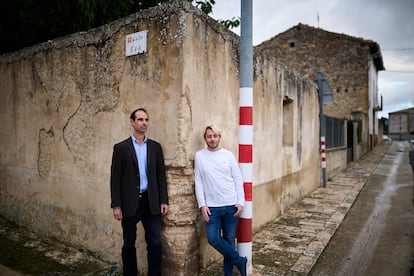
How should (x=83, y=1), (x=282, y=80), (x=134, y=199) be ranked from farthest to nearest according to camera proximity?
(x=282, y=80) < (x=83, y=1) < (x=134, y=199)

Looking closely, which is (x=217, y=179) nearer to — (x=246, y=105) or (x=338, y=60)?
(x=246, y=105)

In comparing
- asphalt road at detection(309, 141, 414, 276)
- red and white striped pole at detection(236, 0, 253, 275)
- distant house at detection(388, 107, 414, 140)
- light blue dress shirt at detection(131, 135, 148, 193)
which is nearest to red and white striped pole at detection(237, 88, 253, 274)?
red and white striped pole at detection(236, 0, 253, 275)

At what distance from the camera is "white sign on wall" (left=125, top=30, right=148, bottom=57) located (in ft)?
11.8

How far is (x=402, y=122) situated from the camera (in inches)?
2421

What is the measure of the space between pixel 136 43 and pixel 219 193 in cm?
195

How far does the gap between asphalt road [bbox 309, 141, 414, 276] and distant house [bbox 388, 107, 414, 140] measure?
61283 millimetres

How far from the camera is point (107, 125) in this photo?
4.01m

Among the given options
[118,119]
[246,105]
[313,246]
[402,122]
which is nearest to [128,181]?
[118,119]

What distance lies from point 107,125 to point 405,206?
6.91 m

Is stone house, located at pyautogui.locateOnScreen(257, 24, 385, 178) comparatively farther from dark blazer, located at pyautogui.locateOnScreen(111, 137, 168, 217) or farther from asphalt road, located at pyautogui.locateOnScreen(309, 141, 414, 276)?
dark blazer, located at pyautogui.locateOnScreen(111, 137, 168, 217)

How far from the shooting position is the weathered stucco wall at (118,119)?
3.39m

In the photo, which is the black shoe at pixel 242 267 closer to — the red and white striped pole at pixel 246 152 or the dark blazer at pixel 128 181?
the red and white striped pole at pixel 246 152

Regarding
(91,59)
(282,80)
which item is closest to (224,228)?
(91,59)

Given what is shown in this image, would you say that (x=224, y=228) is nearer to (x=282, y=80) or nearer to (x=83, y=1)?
(x=282, y=80)
